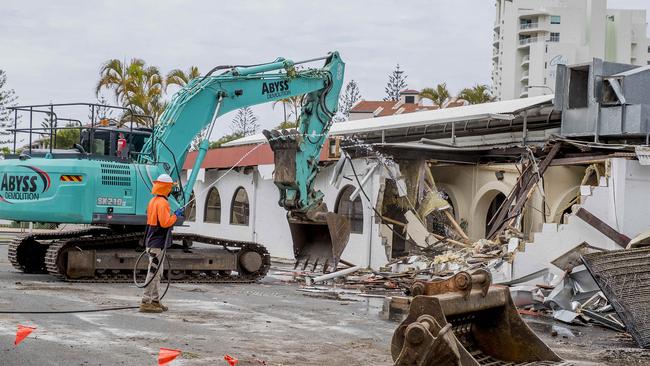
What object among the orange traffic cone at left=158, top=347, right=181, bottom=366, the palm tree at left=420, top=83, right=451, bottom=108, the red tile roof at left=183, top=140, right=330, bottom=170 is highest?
the palm tree at left=420, top=83, right=451, bottom=108

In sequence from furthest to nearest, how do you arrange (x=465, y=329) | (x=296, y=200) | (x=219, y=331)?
(x=296, y=200), (x=219, y=331), (x=465, y=329)

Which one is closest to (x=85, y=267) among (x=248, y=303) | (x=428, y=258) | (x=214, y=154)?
(x=248, y=303)

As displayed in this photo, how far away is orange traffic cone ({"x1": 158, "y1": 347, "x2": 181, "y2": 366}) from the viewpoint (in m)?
9.36

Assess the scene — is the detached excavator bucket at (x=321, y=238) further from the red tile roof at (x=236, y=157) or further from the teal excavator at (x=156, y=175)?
the red tile roof at (x=236, y=157)

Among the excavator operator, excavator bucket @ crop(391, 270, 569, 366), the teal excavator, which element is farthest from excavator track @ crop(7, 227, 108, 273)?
excavator bucket @ crop(391, 270, 569, 366)

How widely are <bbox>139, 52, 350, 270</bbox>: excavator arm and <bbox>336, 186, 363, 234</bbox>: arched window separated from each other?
548 cm

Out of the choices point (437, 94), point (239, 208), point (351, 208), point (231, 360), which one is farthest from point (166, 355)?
point (437, 94)

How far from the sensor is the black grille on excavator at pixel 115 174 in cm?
1734

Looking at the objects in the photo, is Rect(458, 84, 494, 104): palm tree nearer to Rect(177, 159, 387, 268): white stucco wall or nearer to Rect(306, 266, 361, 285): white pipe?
Rect(177, 159, 387, 268): white stucco wall

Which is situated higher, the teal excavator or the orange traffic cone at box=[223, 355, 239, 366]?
the teal excavator

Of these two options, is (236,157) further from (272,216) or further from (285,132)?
(285,132)

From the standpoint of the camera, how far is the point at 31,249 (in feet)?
64.4

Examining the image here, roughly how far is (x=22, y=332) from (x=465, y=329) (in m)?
5.02

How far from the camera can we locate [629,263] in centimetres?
1309
